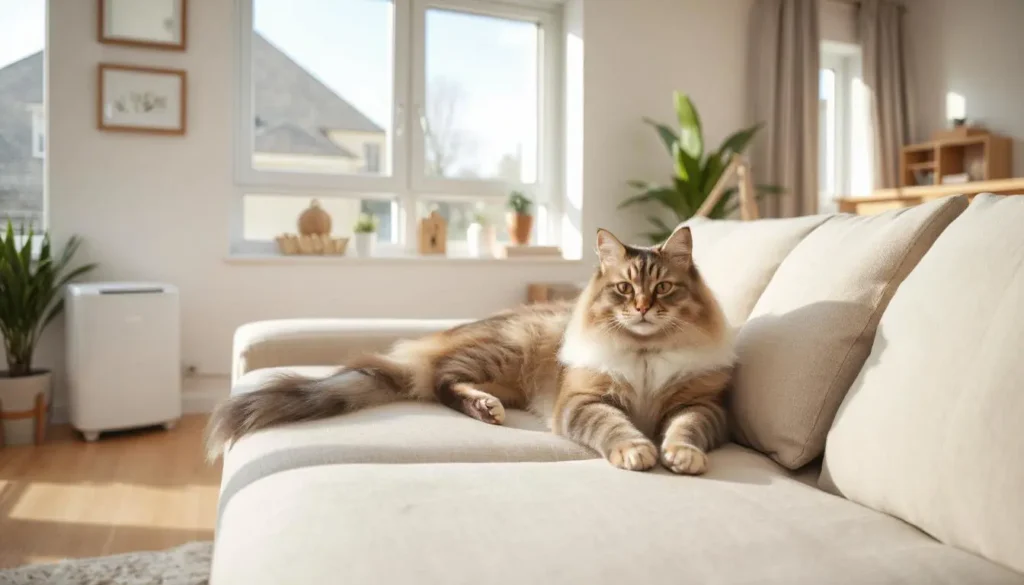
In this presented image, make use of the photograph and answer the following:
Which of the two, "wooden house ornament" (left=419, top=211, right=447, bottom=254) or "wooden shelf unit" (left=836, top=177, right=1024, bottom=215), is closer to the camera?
"wooden shelf unit" (left=836, top=177, right=1024, bottom=215)

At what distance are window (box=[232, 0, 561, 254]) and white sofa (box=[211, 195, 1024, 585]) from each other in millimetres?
2734

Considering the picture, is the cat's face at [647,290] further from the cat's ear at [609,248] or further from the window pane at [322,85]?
the window pane at [322,85]

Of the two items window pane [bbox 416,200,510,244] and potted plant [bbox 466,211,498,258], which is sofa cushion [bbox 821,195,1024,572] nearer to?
potted plant [bbox 466,211,498,258]

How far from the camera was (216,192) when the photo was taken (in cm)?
363

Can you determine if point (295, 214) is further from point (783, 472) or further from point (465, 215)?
point (783, 472)

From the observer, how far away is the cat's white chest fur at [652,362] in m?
1.36

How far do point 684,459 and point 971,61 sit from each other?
4.73 m

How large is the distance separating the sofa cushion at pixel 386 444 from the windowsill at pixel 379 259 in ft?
7.81

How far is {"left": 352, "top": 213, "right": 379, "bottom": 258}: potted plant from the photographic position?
3.89 m

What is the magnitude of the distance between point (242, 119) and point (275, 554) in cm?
339

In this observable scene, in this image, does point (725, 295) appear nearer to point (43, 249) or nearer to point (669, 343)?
point (669, 343)

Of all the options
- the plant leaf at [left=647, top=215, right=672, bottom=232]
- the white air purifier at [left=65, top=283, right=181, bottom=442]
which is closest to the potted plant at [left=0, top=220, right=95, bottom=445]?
the white air purifier at [left=65, top=283, right=181, bottom=442]

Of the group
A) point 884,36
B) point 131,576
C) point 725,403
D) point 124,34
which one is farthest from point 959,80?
point 131,576

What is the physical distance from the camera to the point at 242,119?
379cm
